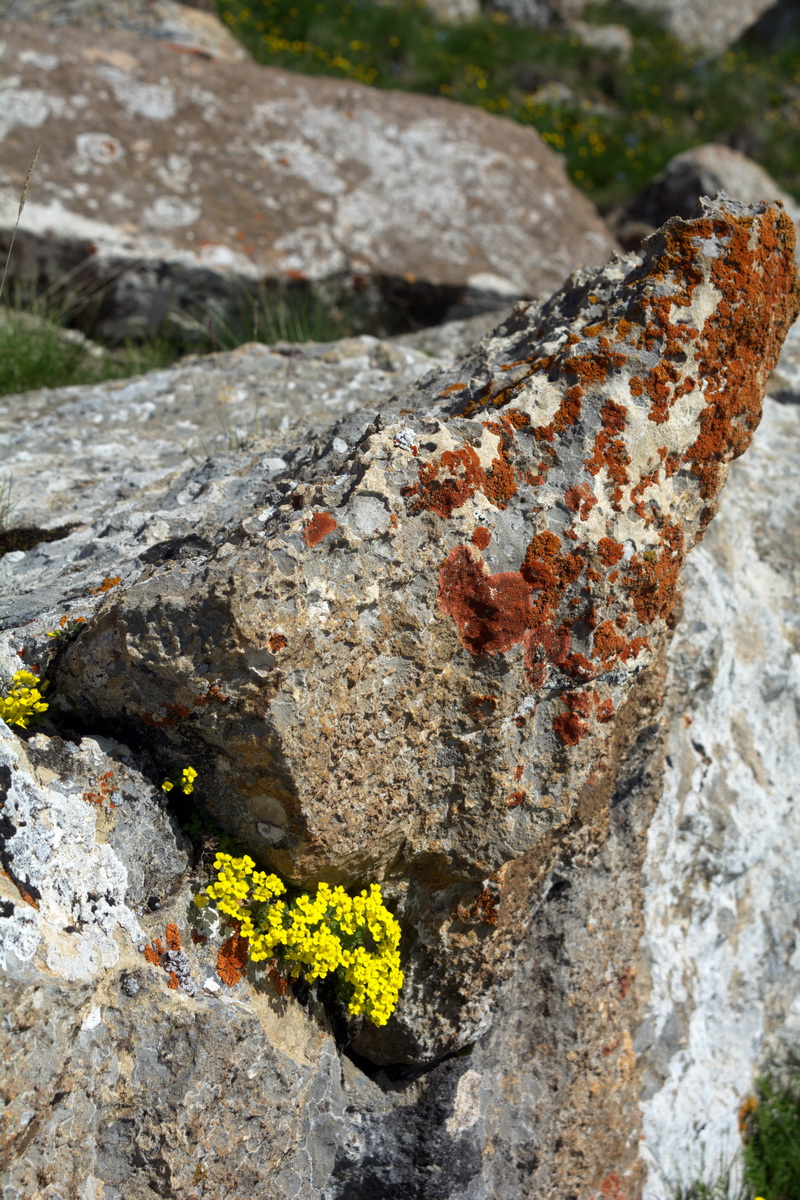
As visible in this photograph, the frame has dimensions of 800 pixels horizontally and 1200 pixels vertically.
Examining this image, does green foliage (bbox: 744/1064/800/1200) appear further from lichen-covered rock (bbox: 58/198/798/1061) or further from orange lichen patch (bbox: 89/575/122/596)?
orange lichen patch (bbox: 89/575/122/596)

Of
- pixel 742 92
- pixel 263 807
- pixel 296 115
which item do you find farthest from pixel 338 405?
pixel 742 92

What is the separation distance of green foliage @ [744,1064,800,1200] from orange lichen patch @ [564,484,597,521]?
235 cm

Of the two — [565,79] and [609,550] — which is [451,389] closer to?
[609,550]

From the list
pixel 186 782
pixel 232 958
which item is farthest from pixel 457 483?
pixel 232 958

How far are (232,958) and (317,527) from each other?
0.92 m

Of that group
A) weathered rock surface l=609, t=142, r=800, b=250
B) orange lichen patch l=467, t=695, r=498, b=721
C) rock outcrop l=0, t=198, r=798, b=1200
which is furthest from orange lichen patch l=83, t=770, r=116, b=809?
weathered rock surface l=609, t=142, r=800, b=250

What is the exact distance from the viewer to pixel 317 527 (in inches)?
76.2

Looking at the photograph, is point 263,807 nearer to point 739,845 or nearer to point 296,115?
point 739,845

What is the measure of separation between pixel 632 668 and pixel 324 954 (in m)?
0.92

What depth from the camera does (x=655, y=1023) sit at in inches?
115

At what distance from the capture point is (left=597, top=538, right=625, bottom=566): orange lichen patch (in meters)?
2.10

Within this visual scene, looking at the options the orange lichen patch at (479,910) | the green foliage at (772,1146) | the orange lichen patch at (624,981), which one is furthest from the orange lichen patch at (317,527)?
the green foliage at (772,1146)

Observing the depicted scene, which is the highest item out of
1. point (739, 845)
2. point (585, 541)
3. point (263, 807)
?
point (585, 541)

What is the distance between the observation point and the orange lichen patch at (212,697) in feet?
6.25
